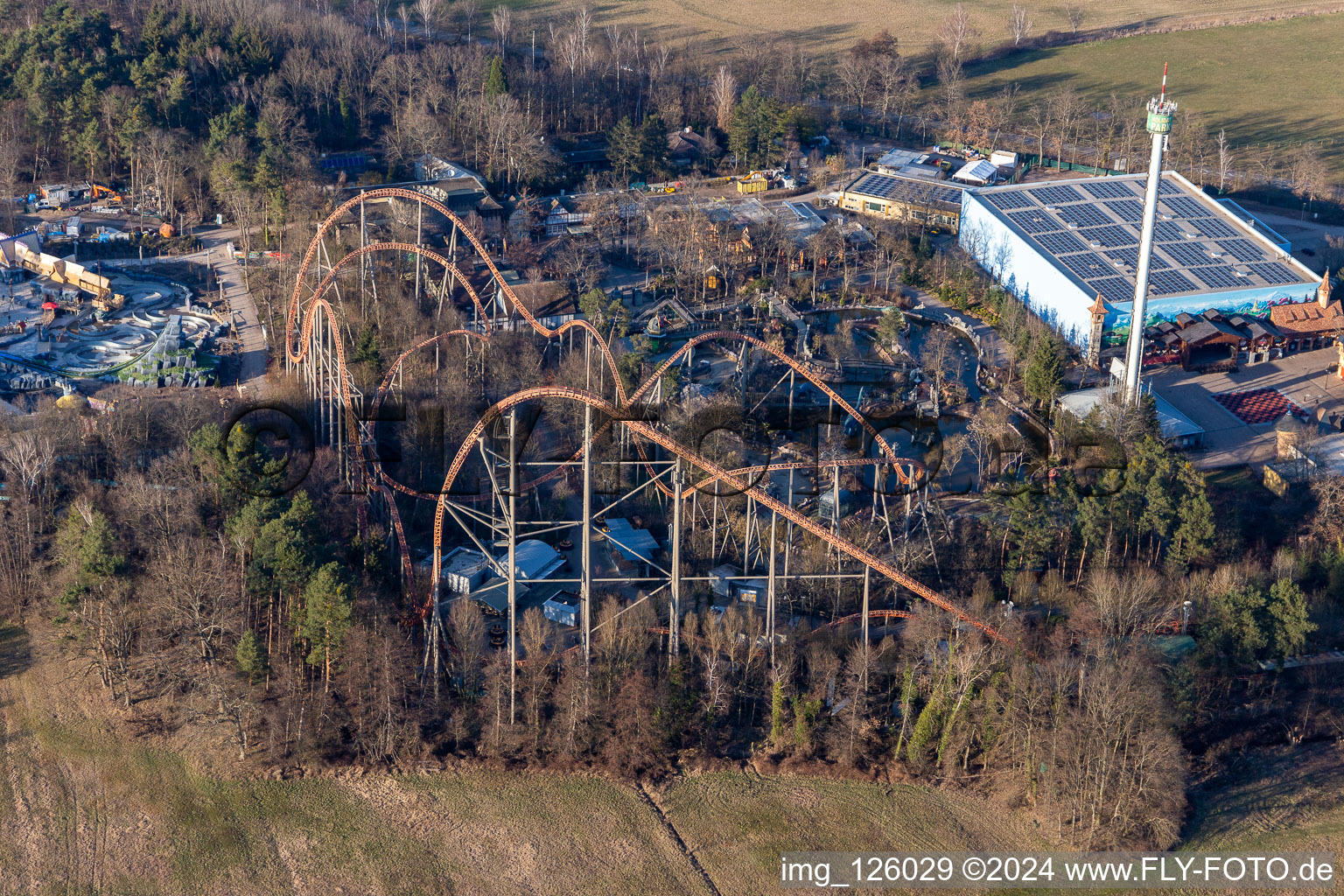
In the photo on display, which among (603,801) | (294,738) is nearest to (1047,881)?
(603,801)

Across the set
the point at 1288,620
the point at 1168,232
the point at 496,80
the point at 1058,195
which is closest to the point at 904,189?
the point at 1058,195

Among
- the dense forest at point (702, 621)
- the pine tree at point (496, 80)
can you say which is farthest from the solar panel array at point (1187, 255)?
the pine tree at point (496, 80)

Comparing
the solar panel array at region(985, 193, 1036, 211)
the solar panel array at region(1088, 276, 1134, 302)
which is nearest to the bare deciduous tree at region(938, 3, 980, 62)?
the solar panel array at region(985, 193, 1036, 211)

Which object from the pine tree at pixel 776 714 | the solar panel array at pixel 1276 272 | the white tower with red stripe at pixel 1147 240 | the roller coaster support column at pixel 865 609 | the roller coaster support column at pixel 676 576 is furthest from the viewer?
the solar panel array at pixel 1276 272

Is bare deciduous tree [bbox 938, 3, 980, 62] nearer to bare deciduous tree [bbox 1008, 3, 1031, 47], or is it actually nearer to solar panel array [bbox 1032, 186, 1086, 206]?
bare deciduous tree [bbox 1008, 3, 1031, 47]

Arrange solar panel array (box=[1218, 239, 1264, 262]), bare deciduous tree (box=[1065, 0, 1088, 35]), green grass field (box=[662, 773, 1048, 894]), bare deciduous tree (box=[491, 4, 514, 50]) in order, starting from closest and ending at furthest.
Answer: green grass field (box=[662, 773, 1048, 894])
solar panel array (box=[1218, 239, 1264, 262])
bare deciduous tree (box=[491, 4, 514, 50])
bare deciduous tree (box=[1065, 0, 1088, 35])

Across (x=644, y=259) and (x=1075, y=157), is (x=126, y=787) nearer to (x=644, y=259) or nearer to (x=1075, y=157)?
(x=644, y=259)

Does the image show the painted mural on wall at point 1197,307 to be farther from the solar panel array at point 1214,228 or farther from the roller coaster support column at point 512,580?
the roller coaster support column at point 512,580

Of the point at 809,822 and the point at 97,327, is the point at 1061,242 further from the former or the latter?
the point at 97,327
